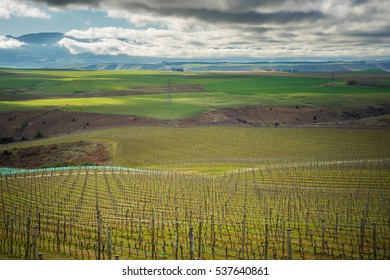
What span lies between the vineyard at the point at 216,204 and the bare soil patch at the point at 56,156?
183 cm

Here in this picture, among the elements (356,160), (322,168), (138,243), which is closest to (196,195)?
(138,243)

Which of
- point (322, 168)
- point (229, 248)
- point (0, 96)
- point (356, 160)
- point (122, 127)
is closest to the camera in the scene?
point (229, 248)

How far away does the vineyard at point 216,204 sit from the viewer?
36.2ft

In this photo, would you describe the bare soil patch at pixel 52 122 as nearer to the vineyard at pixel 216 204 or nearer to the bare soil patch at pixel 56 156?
the bare soil patch at pixel 56 156

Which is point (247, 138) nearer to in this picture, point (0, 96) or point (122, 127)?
point (122, 127)

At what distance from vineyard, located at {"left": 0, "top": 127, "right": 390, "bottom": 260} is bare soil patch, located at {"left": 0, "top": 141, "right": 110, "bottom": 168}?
1.83 metres

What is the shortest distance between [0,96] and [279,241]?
71.5m

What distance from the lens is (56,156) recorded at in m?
36.3

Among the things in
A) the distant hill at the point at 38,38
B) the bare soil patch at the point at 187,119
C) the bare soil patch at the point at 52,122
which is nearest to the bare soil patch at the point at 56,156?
the bare soil patch at the point at 187,119

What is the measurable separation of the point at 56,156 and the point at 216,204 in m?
22.1

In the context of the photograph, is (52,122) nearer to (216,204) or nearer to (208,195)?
(208,195)

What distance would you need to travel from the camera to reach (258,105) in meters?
63.7

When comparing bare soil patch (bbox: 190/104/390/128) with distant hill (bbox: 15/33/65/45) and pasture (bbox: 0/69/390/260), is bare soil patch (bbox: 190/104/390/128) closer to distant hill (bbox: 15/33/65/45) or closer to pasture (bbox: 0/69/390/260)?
pasture (bbox: 0/69/390/260)

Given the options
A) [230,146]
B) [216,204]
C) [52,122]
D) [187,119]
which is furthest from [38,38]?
[216,204]
